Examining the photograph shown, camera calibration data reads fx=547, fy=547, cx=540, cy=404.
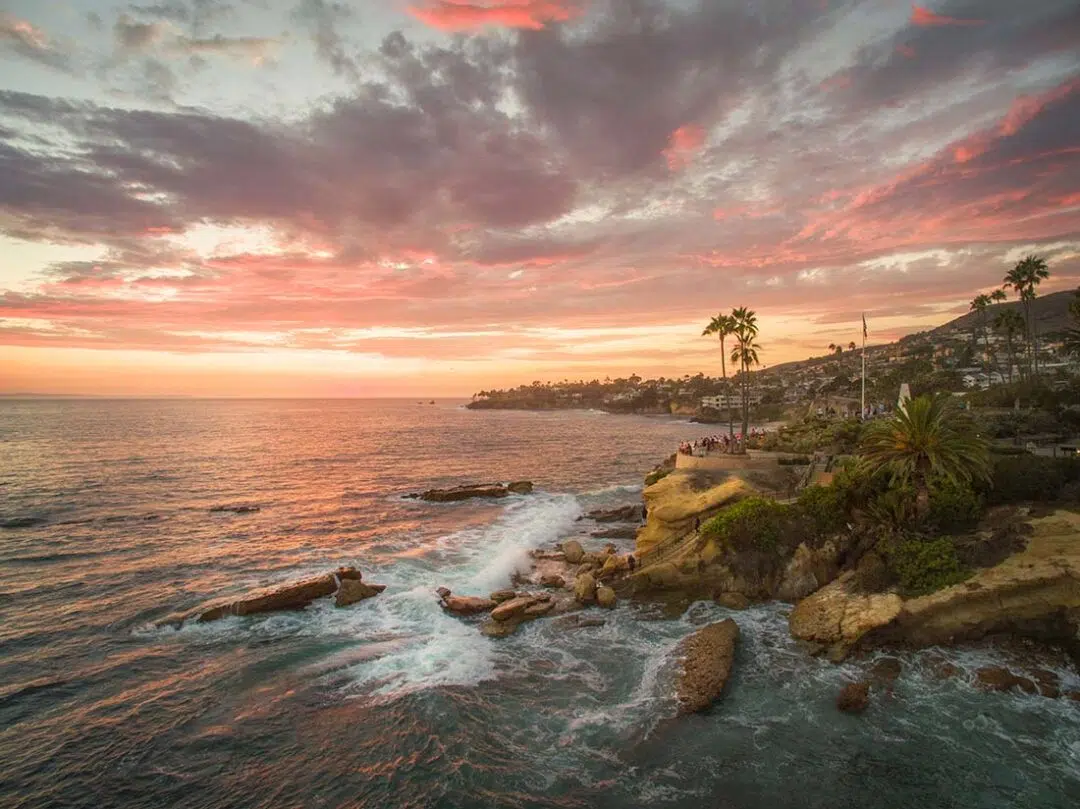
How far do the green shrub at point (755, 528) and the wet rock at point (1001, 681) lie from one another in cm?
926

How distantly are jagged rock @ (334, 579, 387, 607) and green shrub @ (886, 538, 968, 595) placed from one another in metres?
24.7

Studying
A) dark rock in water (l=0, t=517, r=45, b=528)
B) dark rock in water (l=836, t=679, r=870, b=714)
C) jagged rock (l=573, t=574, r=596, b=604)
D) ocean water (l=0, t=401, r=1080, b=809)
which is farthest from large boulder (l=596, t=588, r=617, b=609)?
dark rock in water (l=0, t=517, r=45, b=528)

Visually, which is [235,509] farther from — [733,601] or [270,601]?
[733,601]

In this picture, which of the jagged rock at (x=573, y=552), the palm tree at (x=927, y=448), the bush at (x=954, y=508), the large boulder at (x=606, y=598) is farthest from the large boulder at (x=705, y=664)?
the jagged rock at (x=573, y=552)

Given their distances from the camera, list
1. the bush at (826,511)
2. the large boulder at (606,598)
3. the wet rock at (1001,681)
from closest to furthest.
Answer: the wet rock at (1001,681) → the large boulder at (606,598) → the bush at (826,511)

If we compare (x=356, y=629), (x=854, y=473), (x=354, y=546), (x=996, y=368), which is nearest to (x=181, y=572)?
(x=354, y=546)

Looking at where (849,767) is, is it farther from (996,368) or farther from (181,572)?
(996,368)

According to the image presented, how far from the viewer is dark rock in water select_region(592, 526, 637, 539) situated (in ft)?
133

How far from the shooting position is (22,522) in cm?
4262

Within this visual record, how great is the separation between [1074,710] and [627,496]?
40083 mm

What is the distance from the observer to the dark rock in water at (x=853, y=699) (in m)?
17.6

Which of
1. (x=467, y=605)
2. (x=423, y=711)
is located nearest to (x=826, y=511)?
(x=467, y=605)

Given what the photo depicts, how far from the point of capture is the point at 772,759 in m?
15.5

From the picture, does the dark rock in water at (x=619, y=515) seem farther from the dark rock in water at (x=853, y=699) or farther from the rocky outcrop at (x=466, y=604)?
the dark rock in water at (x=853, y=699)
